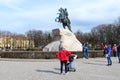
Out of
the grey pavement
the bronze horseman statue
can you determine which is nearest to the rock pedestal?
the bronze horseman statue

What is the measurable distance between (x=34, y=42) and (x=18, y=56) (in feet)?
253

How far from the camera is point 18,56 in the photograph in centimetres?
3469

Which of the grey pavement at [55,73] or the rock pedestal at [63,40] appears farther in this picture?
the rock pedestal at [63,40]

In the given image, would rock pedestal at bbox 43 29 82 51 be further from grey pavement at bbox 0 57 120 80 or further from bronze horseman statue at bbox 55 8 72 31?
grey pavement at bbox 0 57 120 80

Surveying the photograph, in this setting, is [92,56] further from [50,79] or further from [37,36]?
[37,36]

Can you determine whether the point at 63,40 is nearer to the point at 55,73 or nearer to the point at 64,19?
the point at 64,19

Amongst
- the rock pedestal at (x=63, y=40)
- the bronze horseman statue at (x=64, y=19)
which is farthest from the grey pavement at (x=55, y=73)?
the bronze horseman statue at (x=64, y=19)

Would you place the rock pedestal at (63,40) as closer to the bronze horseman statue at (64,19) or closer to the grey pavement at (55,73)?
the bronze horseman statue at (64,19)

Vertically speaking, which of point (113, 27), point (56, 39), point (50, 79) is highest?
point (113, 27)

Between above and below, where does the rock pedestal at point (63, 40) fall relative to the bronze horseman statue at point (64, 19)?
below

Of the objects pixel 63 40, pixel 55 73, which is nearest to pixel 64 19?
pixel 63 40

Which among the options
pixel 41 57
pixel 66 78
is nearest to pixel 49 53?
pixel 41 57

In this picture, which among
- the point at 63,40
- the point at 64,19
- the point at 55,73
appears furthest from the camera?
the point at 64,19

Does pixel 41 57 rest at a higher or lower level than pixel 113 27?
lower
